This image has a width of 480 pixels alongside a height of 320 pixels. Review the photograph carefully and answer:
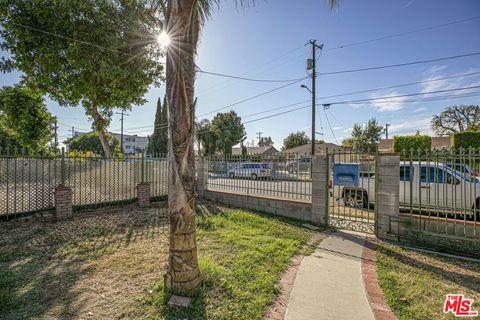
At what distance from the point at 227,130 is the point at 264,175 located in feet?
95.5

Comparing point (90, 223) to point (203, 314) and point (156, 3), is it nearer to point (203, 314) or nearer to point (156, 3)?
point (203, 314)

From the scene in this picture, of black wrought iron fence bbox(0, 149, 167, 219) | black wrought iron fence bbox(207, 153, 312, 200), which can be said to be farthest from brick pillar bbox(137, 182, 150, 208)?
black wrought iron fence bbox(207, 153, 312, 200)

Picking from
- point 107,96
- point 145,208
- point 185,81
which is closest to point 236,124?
point 107,96

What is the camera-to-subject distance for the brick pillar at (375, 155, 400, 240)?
16.9 ft

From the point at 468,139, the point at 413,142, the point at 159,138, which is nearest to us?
the point at 468,139

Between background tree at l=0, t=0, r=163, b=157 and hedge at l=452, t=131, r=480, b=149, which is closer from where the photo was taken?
background tree at l=0, t=0, r=163, b=157

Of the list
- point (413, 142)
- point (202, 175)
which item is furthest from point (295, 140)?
point (202, 175)

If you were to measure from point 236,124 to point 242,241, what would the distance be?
34.4 metres

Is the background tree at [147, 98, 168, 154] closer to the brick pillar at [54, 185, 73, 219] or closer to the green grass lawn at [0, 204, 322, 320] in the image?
the brick pillar at [54, 185, 73, 219]

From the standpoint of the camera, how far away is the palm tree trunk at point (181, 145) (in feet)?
9.32

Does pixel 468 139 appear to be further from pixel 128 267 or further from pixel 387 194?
pixel 128 267

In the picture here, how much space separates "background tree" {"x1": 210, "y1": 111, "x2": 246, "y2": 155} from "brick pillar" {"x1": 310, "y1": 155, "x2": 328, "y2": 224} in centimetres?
2959

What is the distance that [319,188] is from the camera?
6.35 m

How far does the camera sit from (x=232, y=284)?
3.21m
